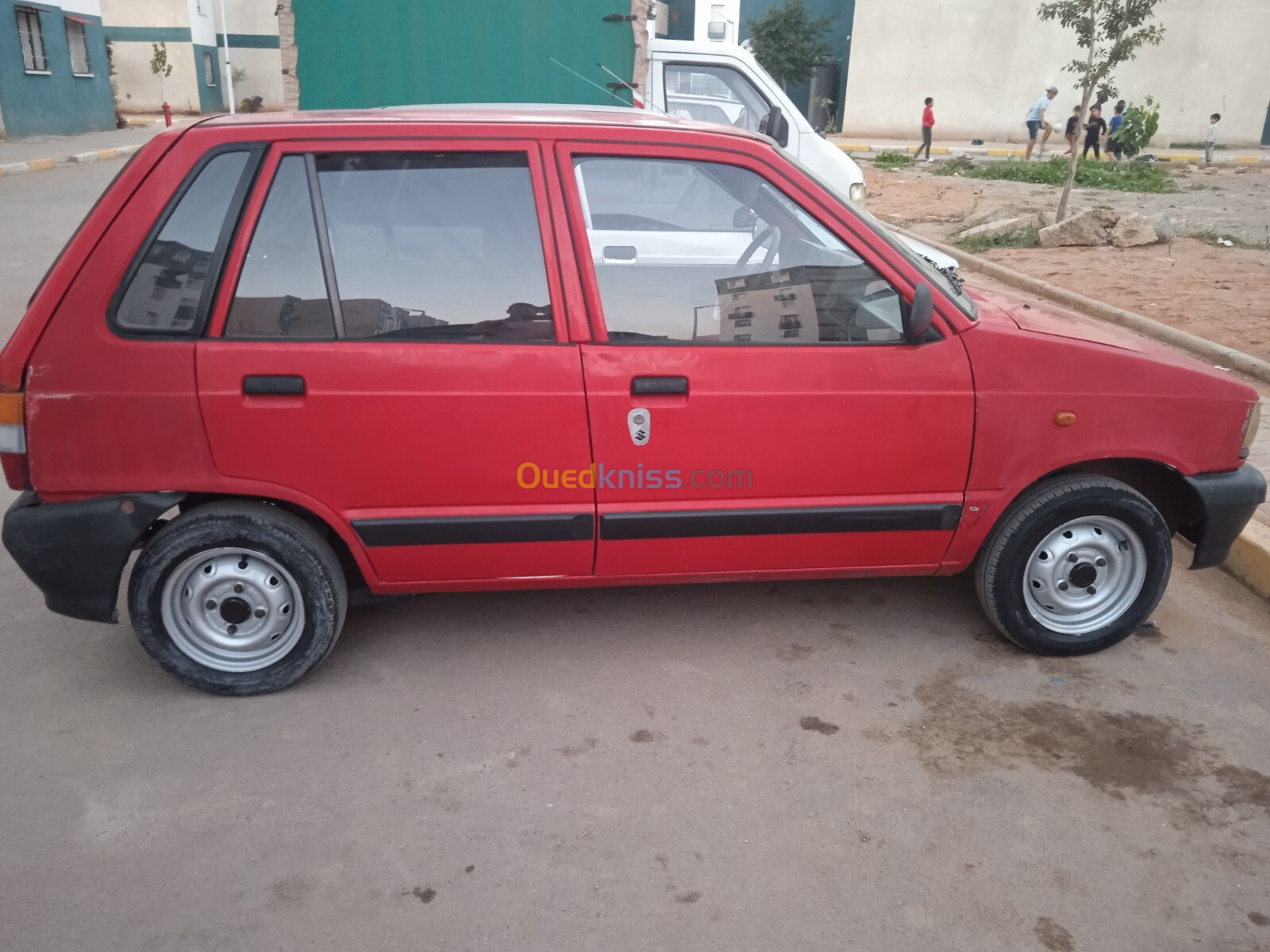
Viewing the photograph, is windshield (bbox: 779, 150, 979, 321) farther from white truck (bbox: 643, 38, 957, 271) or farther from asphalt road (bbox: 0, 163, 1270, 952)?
white truck (bbox: 643, 38, 957, 271)

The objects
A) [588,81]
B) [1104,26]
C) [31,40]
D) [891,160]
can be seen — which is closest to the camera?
[588,81]

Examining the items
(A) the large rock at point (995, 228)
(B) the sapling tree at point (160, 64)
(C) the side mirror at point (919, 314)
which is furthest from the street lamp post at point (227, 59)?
(C) the side mirror at point (919, 314)

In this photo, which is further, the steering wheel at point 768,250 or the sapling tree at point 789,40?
the sapling tree at point 789,40

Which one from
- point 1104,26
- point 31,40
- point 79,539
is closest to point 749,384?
point 79,539

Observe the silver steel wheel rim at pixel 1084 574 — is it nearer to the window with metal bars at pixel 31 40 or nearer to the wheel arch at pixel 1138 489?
the wheel arch at pixel 1138 489

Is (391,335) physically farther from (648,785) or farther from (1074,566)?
(1074,566)

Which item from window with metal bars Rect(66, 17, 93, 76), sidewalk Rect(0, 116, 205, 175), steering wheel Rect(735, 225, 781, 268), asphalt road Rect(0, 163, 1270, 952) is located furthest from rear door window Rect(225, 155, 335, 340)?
window with metal bars Rect(66, 17, 93, 76)

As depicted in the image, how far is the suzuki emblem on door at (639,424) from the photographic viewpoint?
3.20m

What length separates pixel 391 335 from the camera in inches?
123

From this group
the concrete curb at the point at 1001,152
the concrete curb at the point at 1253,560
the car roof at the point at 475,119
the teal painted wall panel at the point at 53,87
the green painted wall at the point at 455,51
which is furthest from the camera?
the concrete curb at the point at 1001,152

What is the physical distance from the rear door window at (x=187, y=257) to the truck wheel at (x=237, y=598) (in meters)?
0.61

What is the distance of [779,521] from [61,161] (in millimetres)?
21278

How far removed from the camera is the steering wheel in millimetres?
3352

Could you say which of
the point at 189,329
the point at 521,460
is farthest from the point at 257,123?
the point at 521,460
